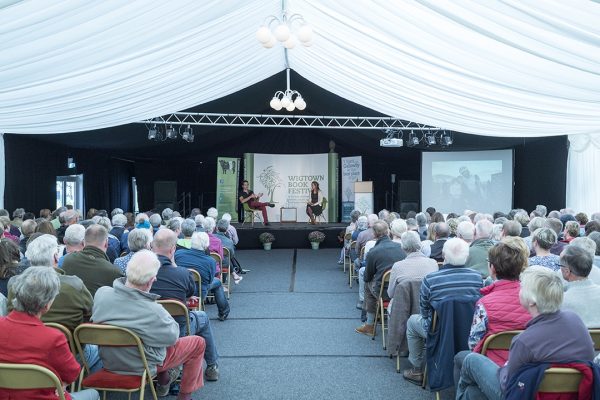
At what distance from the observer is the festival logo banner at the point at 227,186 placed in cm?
1490

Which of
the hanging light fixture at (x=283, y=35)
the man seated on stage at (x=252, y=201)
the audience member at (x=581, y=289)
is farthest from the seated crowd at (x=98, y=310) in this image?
the man seated on stage at (x=252, y=201)

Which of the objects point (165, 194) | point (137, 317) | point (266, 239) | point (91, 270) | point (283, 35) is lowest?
point (266, 239)

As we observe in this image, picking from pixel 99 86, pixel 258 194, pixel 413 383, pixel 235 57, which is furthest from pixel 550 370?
pixel 258 194

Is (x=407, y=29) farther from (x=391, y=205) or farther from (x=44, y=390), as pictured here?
(x=391, y=205)

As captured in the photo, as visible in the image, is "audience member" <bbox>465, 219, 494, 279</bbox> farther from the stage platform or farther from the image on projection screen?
the image on projection screen

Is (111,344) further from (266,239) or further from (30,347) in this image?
(266,239)

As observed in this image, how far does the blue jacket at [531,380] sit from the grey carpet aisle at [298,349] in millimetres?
1634

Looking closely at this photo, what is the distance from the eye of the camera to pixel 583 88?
452 cm

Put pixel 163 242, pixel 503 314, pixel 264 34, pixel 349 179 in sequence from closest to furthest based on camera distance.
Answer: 1. pixel 503 314
2. pixel 163 242
3. pixel 264 34
4. pixel 349 179

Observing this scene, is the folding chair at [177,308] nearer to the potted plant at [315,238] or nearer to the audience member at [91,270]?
the audience member at [91,270]

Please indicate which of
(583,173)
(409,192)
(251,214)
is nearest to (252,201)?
(251,214)

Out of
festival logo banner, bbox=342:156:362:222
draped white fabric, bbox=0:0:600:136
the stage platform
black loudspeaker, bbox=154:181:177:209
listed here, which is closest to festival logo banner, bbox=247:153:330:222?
festival logo banner, bbox=342:156:362:222

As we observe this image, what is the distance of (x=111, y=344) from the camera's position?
9.35ft

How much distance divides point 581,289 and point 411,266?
4.96 feet
